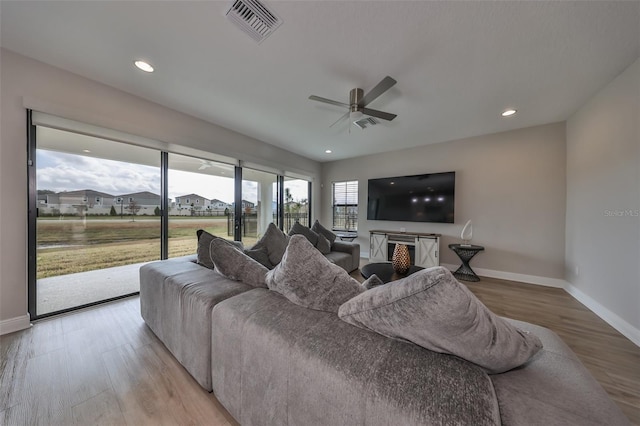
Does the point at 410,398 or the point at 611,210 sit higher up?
the point at 611,210

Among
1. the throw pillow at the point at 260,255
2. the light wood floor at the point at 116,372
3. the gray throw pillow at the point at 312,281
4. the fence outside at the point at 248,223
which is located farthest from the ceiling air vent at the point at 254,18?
the fence outside at the point at 248,223

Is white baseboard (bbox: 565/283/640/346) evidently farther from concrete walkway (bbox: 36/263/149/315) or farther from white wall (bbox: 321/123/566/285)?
concrete walkway (bbox: 36/263/149/315)

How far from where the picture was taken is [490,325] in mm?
714

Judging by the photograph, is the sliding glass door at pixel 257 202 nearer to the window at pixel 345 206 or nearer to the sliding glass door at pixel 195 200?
the sliding glass door at pixel 195 200

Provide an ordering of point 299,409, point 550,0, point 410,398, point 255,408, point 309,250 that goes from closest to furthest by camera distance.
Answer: point 410,398 < point 299,409 < point 255,408 < point 309,250 < point 550,0

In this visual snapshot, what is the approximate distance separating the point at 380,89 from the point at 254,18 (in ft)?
3.87

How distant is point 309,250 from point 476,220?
13.3ft

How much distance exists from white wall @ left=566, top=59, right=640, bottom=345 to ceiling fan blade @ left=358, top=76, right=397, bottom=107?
7.41 ft

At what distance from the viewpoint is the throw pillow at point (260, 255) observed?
257 cm

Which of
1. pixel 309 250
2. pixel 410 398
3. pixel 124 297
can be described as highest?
pixel 309 250

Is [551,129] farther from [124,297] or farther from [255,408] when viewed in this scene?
[124,297]

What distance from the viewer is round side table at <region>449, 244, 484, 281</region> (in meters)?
3.62

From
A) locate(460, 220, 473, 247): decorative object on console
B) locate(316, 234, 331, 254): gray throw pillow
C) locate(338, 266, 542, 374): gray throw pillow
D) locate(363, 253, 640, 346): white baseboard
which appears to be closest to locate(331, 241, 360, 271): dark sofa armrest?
locate(316, 234, 331, 254): gray throw pillow

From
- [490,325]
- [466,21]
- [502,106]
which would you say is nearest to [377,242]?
[502,106]
